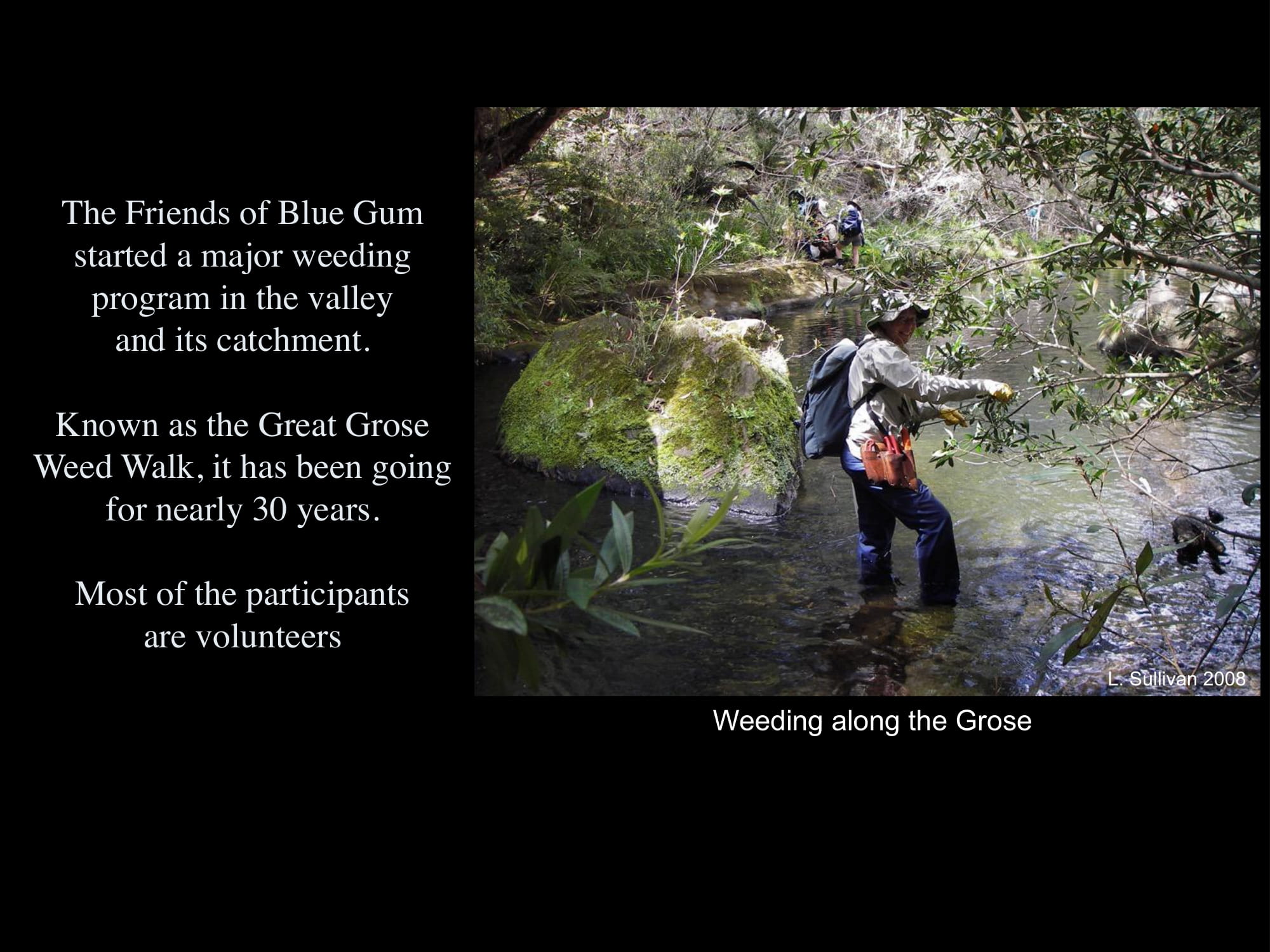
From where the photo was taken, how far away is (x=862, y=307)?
562cm

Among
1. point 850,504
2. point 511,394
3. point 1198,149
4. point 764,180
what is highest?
point 764,180

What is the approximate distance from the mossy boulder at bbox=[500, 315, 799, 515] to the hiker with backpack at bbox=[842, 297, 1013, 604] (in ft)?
6.12

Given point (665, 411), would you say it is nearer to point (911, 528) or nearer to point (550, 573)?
point (911, 528)

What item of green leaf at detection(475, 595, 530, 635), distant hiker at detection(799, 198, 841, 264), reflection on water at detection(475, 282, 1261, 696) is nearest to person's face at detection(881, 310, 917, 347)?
reflection on water at detection(475, 282, 1261, 696)

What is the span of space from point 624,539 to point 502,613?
250 millimetres

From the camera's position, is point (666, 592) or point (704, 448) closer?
point (666, 592)

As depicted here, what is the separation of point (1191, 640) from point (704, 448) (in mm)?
3977

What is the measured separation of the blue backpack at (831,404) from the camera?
5.81 meters

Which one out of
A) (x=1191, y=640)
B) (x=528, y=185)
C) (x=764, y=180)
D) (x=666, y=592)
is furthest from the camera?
(x=764, y=180)

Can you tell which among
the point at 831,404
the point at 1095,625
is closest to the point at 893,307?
the point at 831,404

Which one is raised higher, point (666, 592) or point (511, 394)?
point (511, 394)

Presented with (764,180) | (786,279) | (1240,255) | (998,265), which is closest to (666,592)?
(998,265)

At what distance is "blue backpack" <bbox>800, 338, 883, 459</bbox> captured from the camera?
581 centimetres

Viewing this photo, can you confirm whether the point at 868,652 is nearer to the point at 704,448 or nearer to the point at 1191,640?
the point at 1191,640
